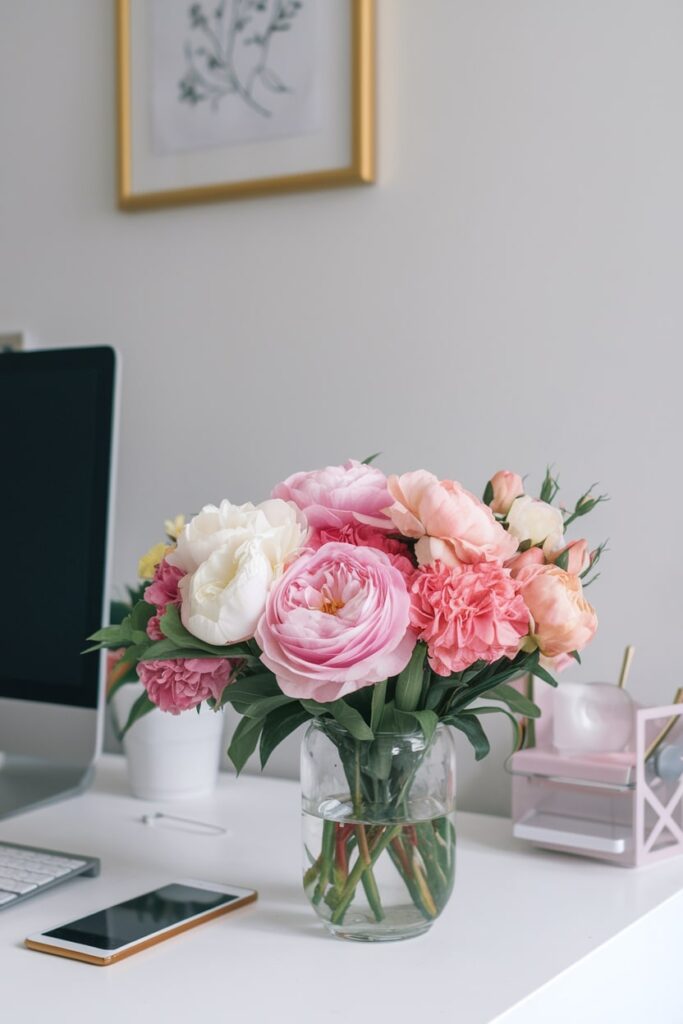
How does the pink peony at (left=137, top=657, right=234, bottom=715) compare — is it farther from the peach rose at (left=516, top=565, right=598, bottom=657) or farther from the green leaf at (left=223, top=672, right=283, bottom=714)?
the peach rose at (left=516, top=565, right=598, bottom=657)

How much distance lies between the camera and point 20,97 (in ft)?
5.03

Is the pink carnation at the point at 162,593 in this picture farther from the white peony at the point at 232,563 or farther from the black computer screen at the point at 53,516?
the black computer screen at the point at 53,516

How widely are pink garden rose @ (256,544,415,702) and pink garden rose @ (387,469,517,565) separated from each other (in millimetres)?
32

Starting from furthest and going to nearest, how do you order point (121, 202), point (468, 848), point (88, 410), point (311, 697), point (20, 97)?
point (20, 97)
point (121, 202)
point (88, 410)
point (468, 848)
point (311, 697)

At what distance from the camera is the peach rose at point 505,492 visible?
0.82 meters

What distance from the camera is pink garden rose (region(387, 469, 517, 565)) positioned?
0.75m

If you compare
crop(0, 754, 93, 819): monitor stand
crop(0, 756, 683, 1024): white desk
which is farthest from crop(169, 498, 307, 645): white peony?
crop(0, 754, 93, 819): monitor stand

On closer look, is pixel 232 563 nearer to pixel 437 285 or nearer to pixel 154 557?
pixel 154 557

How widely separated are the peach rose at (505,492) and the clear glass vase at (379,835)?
164mm

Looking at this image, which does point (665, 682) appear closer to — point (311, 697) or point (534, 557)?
point (534, 557)

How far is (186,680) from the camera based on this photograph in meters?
0.79

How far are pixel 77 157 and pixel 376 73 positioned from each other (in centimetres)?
45

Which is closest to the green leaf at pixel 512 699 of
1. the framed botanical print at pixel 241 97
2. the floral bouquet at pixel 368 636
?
the floral bouquet at pixel 368 636

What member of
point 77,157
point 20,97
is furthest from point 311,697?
point 20,97
